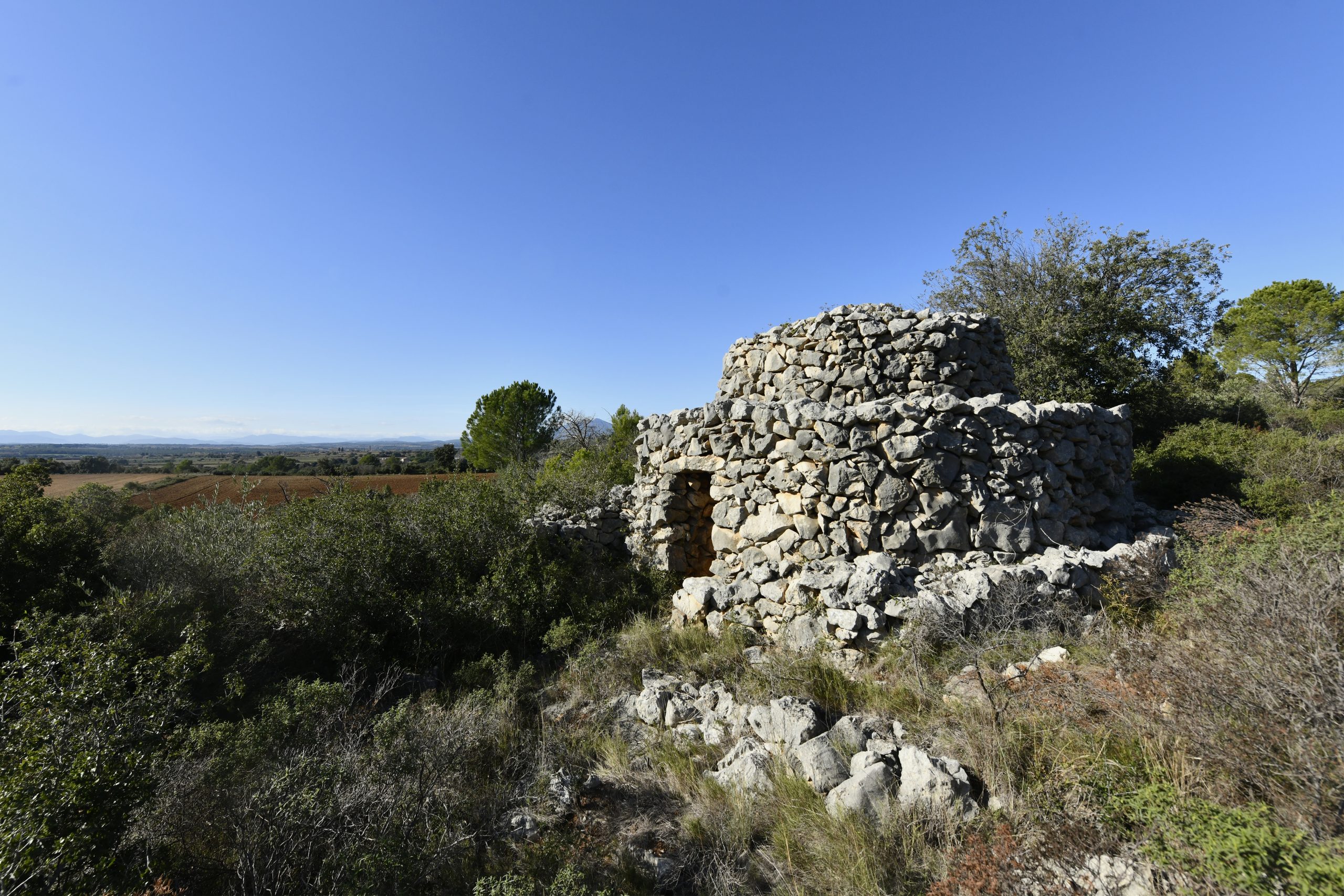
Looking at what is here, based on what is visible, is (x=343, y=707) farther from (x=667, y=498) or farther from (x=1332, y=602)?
(x=1332, y=602)

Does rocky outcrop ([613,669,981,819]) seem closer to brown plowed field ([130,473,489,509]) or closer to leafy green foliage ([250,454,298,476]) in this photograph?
brown plowed field ([130,473,489,509])

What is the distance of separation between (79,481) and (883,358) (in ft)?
78.6

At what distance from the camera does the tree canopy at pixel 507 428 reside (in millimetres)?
26391

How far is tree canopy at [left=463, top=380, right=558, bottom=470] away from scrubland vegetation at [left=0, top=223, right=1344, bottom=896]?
19.3m

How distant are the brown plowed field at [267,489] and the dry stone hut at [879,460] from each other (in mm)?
4816

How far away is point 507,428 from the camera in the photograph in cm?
2661

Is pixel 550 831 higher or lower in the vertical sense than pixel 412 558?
lower

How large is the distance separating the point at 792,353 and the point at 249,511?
29.0 ft

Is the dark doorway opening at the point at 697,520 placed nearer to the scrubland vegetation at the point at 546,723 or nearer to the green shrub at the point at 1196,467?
the scrubland vegetation at the point at 546,723

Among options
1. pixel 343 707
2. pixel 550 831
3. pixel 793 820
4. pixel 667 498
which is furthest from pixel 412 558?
pixel 793 820

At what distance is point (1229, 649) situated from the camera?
308 centimetres

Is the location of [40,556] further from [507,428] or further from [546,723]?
[507,428]

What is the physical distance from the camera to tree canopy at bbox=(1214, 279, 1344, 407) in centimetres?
2183

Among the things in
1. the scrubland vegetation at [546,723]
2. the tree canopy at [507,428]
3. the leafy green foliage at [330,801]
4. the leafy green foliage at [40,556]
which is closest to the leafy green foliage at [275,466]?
the tree canopy at [507,428]
